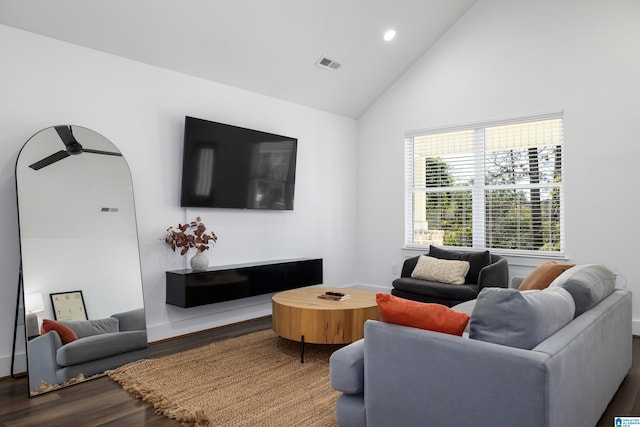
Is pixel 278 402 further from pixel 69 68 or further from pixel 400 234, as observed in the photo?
pixel 400 234

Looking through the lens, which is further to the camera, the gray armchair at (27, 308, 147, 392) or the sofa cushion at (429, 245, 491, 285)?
the sofa cushion at (429, 245, 491, 285)

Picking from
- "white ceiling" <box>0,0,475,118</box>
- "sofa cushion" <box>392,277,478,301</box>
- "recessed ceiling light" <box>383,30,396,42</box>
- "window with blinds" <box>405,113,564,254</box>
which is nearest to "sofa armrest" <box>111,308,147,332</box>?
"white ceiling" <box>0,0,475,118</box>

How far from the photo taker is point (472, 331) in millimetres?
1912

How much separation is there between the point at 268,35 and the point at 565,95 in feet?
10.6

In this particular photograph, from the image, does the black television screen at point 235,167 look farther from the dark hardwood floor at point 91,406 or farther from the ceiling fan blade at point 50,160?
the dark hardwood floor at point 91,406

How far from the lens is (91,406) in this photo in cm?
272

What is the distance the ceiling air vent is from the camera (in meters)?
5.03

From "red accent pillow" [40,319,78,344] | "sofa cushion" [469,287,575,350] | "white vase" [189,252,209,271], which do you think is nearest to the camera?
"sofa cushion" [469,287,575,350]

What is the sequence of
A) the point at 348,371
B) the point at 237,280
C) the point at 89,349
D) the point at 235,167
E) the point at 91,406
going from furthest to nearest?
the point at 235,167, the point at 237,280, the point at 89,349, the point at 91,406, the point at 348,371

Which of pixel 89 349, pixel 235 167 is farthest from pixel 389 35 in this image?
pixel 89 349

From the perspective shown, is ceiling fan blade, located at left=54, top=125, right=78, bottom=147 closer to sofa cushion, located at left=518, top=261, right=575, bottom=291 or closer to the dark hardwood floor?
the dark hardwood floor

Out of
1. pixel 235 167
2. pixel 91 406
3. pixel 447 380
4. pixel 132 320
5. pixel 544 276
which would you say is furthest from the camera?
pixel 235 167

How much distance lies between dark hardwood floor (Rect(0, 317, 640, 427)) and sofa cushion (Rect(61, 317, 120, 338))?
0.35 m

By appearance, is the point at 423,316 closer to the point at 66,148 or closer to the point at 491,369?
the point at 491,369
